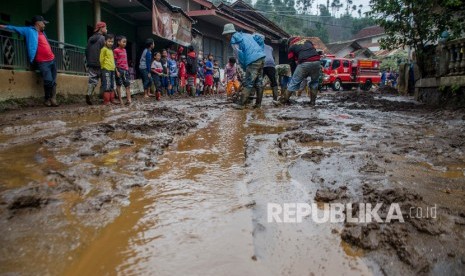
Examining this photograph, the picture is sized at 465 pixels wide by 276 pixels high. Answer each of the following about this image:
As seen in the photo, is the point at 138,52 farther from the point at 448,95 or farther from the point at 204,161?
the point at 204,161

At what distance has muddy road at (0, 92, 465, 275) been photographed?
1.22m

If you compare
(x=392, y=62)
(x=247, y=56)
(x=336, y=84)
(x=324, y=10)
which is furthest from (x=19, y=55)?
(x=324, y=10)

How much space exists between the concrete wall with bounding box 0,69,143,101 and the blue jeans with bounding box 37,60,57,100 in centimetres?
34

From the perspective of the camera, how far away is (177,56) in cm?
1434

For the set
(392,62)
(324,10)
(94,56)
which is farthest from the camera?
(324,10)

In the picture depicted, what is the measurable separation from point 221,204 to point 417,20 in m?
8.74

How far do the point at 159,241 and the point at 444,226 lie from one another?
1.11m

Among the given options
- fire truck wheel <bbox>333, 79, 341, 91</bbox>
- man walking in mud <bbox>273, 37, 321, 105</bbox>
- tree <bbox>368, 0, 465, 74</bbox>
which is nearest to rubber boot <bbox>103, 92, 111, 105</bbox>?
man walking in mud <bbox>273, 37, 321, 105</bbox>

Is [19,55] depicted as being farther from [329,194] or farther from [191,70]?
[329,194]

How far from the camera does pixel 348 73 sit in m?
23.5

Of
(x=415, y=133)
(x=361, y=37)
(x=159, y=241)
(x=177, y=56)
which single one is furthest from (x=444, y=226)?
(x=361, y=37)

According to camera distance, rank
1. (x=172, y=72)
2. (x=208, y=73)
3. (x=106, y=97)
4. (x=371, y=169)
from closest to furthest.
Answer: (x=371, y=169) → (x=106, y=97) → (x=172, y=72) → (x=208, y=73)

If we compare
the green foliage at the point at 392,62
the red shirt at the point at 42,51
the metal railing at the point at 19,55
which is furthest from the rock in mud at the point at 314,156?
the green foliage at the point at 392,62

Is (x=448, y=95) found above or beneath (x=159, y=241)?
above
